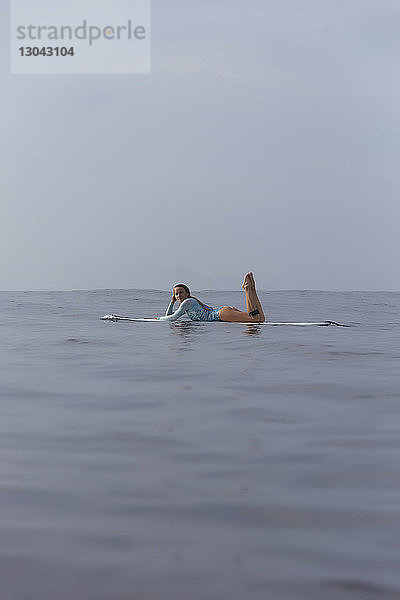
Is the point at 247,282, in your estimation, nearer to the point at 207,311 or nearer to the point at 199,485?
the point at 207,311

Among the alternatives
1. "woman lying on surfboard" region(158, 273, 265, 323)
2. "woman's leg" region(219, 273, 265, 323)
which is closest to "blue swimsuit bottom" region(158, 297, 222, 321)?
"woman lying on surfboard" region(158, 273, 265, 323)

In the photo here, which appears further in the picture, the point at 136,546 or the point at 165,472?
the point at 165,472

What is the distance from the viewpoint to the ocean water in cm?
234

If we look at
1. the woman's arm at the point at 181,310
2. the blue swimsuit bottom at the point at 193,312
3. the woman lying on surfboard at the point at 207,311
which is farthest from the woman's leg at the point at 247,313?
the woman's arm at the point at 181,310

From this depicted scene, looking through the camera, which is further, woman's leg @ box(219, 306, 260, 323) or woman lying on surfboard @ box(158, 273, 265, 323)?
woman's leg @ box(219, 306, 260, 323)

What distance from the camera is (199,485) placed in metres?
3.39

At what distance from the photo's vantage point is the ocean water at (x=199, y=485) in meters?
2.34

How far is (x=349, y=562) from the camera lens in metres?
2.47

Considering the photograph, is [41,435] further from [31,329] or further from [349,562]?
[31,329]

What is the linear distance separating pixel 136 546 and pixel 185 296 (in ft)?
42.4

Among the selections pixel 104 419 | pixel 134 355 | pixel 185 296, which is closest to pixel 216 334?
pixel 185 296

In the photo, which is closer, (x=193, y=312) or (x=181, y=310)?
(x=181, y=310)

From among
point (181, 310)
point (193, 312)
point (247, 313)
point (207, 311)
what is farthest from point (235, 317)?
point (181, 310)

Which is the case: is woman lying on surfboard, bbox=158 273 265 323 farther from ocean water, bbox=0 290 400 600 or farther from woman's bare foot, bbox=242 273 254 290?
ocean water, bbox=0 290 400 600
